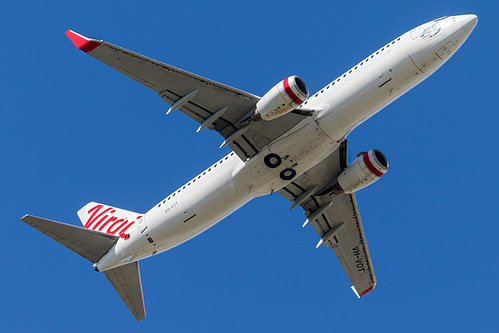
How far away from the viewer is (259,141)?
3831 centimetres

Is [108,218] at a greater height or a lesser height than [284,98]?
greater

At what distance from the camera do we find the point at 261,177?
3891 cm

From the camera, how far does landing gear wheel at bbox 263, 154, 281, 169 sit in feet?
125

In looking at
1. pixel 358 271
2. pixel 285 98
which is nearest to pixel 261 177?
pixel 285 98

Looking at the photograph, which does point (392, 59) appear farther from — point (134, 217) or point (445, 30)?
point (134, 217)

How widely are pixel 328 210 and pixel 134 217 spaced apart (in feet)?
39.1

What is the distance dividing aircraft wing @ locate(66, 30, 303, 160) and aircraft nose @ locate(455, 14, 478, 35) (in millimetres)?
9335

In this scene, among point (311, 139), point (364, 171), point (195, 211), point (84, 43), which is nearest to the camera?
point (84, 43)

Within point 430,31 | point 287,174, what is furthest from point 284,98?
point 430,31

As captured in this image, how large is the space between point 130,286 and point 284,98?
51.2 ft

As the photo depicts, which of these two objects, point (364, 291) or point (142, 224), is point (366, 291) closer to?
point (364, 291)

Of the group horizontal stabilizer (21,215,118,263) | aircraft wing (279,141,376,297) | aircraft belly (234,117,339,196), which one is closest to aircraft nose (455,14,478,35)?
aircraft belly (234,117,339,196)

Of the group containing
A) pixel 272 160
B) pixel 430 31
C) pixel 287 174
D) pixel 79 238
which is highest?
pixel 79 238

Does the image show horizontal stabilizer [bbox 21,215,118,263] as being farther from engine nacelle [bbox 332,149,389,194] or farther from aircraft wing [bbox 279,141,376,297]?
engine nacelle [bbox 332,149,389,194]
